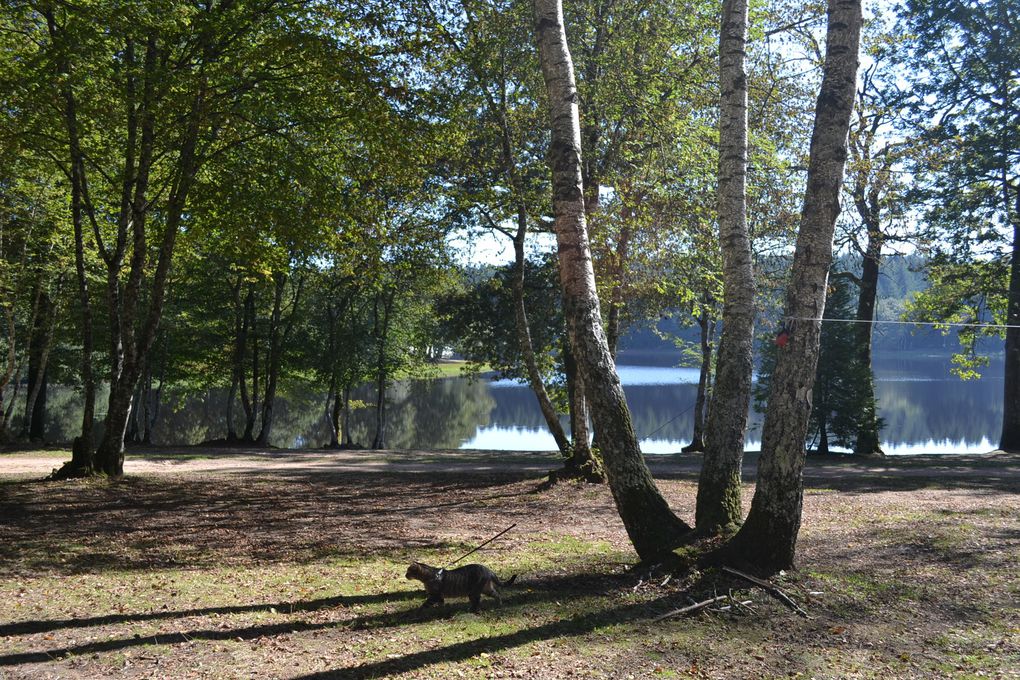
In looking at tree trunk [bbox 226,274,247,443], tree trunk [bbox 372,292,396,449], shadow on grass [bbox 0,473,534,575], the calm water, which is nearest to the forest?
shadow on grass [bbox 0,473,534,575]

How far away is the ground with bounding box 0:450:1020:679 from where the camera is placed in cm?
490

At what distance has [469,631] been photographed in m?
5.43

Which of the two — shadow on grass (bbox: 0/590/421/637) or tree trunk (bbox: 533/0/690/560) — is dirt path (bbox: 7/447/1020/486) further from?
shadow on grass (bbox: 0/590/421/637)

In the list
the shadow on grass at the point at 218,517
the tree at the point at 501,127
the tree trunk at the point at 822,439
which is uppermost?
the tree at the point at 501,127

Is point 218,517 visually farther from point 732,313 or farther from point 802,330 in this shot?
point 802,330

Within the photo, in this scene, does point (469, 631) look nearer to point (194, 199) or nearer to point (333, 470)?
point (194, 199)

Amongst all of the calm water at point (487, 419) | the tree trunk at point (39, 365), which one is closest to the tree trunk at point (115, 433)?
the tree trunk at point (39, 365)

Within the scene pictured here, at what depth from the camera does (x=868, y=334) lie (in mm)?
22672

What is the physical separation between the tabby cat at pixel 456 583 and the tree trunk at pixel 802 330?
211 cm

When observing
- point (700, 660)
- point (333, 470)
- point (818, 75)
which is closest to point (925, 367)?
point (818, 75)

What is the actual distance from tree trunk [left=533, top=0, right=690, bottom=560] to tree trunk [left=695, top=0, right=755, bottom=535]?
2.20 feet

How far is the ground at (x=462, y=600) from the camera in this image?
4898mm

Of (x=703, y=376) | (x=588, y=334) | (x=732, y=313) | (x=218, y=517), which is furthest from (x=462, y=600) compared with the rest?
(x=703, y=376)

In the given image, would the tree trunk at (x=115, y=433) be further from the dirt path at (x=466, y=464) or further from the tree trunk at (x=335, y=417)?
the tree trunk at (x=335, y=417)
